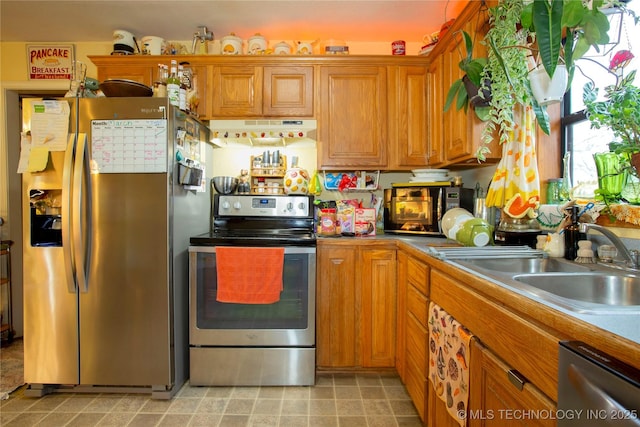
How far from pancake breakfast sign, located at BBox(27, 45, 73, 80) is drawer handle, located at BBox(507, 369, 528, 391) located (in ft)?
11.4

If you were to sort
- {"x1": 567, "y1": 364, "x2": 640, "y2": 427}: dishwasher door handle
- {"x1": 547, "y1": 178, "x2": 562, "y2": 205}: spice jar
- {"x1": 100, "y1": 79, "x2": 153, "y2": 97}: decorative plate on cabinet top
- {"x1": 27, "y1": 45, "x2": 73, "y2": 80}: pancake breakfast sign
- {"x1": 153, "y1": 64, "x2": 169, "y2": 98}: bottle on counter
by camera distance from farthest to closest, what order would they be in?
{"x1": 27, "y1": 45, "x2": 73, "y2": 80}: pancake breakfast sign → {"x1": 153, "y1": 64, "x2": 169, "y2": 98}: bottle on counter → {"x1": 100, "y1": 79, "x2": 153, "y2": 97}: decorative plate on cabinet top → {"x1": 547, "y1": 178, "x2": 562, "y2": 205}: spice jar → {"x1": 567, "y1": 364, "x2": 640, "y2": 427}: dishwasher door handle

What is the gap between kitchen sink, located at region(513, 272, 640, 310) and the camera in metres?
1.04

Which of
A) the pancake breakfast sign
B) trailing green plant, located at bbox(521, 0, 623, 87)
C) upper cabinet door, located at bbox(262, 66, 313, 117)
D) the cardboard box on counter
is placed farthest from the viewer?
the pancake breakfast sign

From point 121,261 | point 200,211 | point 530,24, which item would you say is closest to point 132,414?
point 121,261

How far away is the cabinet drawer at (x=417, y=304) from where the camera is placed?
156 cm

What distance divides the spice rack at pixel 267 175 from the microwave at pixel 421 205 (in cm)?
82

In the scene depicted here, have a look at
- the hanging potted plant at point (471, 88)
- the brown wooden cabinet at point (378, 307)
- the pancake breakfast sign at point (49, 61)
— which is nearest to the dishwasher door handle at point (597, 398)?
the hanging potted plant at point (471, 88)

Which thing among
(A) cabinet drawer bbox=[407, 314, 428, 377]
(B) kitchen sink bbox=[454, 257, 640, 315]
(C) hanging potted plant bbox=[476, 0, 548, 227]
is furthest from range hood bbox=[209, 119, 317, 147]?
(B) kitchen sink bbox=[454, 257, 640, 315]

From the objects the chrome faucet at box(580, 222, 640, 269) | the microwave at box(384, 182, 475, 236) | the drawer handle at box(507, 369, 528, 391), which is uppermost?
the microwave at box(384, 182, 475, 236)

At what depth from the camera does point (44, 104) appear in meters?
1.86

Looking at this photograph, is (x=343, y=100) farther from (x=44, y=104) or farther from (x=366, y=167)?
(x=44, y=104)

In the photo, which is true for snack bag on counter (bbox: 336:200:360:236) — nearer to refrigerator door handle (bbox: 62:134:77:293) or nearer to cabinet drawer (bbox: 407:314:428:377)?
cabinet drawer (bbox: 407:314:428:377)

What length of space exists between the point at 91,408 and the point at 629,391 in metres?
2.25

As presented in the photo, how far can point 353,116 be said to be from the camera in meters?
2.39
